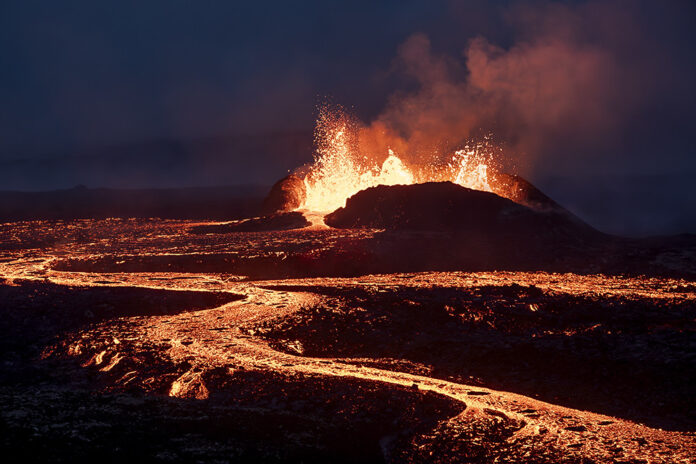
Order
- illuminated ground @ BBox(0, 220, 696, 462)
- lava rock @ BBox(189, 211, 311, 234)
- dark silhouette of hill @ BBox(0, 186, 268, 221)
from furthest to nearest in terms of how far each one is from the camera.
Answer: dark silhouette of hill @ BBox(0, 186, 268, 221), lava rock @ BBox(189, 211, 311, 234), illuminated ground @ BBox(0, 220, 696, 462)

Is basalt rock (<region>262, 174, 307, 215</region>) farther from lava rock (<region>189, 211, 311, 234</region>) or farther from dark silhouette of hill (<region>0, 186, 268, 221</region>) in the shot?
lava rock (<region>189, 211, 311, 234</region>)

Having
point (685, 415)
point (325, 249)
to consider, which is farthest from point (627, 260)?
point (685, 415)

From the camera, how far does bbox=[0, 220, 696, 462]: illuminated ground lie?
→ 329 inches

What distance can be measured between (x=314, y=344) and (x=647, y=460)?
7.69 meters

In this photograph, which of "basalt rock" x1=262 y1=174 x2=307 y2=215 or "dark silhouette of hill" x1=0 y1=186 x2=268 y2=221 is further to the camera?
"dark silhouette of hill" x1=0 y1=186 x2=268 y2=221

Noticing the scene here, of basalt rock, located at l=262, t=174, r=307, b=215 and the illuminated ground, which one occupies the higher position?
basalt rock, located at l=262, t=174, r=307, b=215

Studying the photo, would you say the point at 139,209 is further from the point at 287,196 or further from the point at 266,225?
the point at 266,225

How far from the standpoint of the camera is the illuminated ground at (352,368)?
8.35 meters

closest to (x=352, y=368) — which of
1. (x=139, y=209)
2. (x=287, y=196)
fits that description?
(x=287, y=196)

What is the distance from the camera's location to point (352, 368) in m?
11.8

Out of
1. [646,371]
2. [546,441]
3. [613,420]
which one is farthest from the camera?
[646,371]

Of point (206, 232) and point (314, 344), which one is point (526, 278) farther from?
point (206, 232)

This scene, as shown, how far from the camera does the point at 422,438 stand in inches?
336

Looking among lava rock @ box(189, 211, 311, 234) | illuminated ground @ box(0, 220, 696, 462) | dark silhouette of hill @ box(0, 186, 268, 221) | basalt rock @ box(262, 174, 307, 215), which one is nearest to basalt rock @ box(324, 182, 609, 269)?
lava rock @ box(189, 211, 311, 234)
